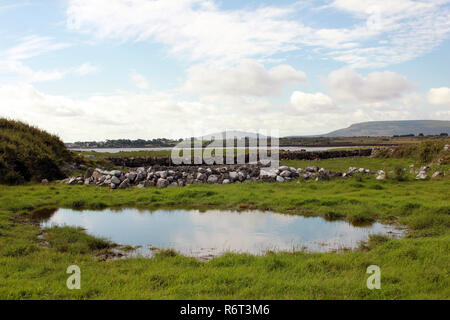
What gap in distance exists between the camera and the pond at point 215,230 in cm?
859

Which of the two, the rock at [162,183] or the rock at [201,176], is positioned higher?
the rock at [201,176]

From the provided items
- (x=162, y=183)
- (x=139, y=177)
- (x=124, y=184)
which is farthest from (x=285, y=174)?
(x=124, y=184)

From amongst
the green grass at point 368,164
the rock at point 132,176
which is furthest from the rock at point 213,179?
the green grass at point 368,164

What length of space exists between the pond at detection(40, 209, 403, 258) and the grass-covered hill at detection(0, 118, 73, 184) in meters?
9.67

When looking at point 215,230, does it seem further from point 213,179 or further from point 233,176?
point 233,176

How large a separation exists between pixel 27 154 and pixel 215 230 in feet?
59.9

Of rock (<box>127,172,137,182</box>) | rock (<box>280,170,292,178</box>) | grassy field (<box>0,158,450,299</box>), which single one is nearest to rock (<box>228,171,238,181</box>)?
rock (<box>280,170,292,178</box>)

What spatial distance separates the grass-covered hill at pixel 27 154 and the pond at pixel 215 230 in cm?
967

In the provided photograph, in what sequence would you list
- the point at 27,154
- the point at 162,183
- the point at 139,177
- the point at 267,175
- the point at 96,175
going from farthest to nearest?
the point at 27,154 < the point at 96,175 < the point at 267,175 < the point at 139,177 < the point at 162,183

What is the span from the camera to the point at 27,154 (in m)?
22.2

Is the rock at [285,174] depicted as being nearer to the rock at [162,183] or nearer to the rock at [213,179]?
the rock at [213,179]
